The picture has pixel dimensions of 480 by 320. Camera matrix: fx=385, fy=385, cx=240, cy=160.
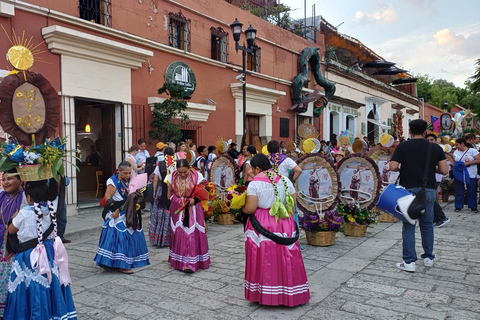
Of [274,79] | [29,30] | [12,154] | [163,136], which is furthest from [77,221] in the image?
[274,79]

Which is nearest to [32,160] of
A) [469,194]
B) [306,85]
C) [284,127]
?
[469,194]

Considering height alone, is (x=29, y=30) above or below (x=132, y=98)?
above

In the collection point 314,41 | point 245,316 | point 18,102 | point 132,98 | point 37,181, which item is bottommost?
point 245,316

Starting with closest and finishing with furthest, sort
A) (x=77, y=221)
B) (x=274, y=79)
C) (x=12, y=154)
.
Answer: (x=12, y=154), (x=77, y=221), (x=274, y=79)

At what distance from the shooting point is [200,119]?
12.8m

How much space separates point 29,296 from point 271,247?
2.22 metres

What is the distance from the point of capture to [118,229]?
17.3ft

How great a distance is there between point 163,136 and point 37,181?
7582mm

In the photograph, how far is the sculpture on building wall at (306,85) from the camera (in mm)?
17844

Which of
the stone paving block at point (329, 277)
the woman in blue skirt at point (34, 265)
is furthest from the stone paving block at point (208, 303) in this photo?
the woman in blue skirt at point (34, 265)

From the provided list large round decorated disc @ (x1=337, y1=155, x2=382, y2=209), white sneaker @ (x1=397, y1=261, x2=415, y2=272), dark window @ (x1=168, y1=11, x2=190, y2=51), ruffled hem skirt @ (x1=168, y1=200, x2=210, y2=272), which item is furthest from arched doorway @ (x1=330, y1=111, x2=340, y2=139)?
ruffled hem skirt @ (x1=168, y1=200, x2=210, y2=272)

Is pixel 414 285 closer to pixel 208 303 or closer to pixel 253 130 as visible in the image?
pixel 208 303

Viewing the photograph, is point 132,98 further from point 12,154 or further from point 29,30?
point 12,154

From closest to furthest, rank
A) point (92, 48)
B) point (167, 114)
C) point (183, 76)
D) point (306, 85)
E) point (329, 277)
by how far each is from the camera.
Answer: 1. point (329, 277)
2. point (92, 48)
3. point (167, 114)
4. point (183, 76)
5. point (306, 85)
